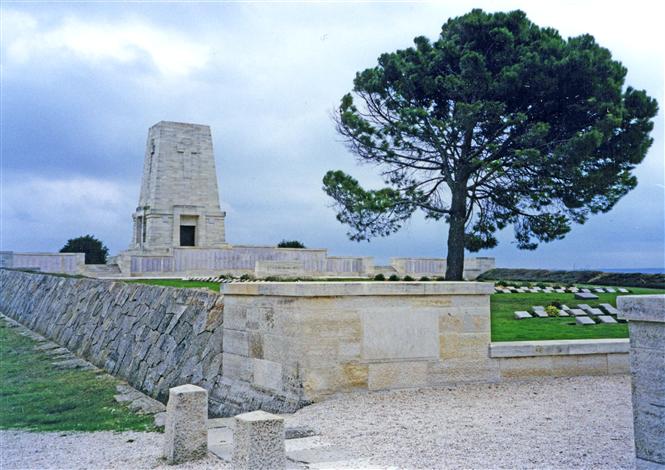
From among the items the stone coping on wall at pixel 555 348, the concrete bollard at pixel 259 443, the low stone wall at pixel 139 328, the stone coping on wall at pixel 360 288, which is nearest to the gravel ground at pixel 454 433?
the stone coping on wall at pixel 555 348

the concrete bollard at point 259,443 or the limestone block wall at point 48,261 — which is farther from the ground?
the limestone block wall at point 48,261

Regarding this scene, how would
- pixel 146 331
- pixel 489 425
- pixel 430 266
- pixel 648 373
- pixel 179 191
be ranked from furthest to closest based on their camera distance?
Answer: pixel 430 266 < pixel 179 191 < pixel 146 331 < pixel 489 425 < pixel 648 373

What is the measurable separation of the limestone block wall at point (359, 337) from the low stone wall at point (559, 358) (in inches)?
8.7

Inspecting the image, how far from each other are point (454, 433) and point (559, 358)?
2960 mm

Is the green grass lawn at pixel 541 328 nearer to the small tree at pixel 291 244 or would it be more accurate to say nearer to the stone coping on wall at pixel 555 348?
→ the stone coping on wall at pixel 555 348

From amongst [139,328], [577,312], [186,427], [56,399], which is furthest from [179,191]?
[186,427]

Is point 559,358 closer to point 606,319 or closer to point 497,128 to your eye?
point 606,319

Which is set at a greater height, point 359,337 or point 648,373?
point 648,373

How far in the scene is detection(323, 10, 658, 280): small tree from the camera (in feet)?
55.6

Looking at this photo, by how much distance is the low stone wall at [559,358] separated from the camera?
7.12 m

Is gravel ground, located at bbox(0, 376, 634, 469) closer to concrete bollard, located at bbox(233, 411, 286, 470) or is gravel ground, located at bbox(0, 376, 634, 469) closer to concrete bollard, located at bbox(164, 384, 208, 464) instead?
concrete bollard, located at bbox(164, 384, 208, 464)

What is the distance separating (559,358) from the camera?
737cm

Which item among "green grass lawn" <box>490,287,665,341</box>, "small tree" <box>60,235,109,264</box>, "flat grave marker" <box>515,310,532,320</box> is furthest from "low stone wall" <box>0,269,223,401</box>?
"small tree" <box>60,235,109,264</box>

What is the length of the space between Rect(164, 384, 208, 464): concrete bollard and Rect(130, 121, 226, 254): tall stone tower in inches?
959
